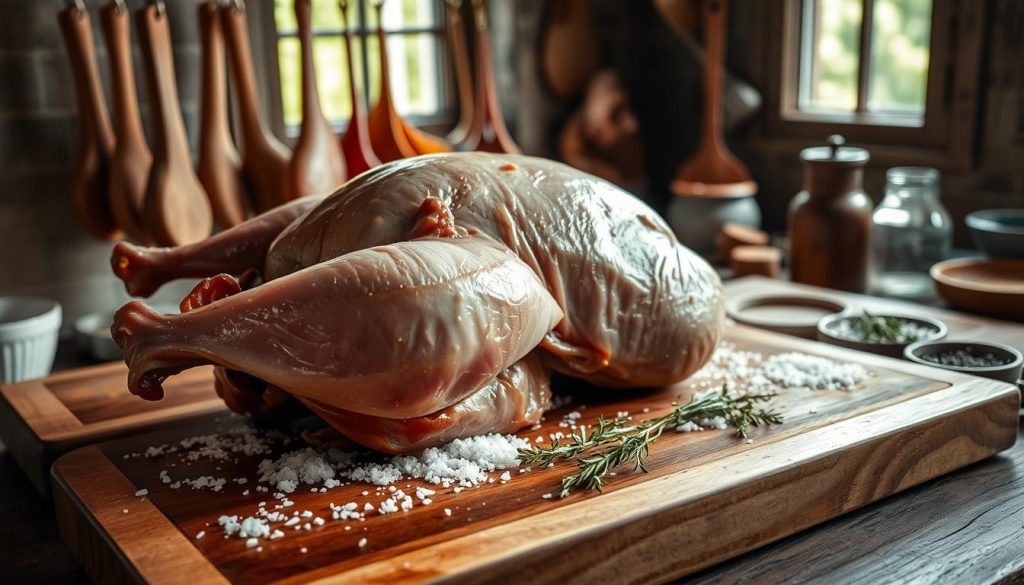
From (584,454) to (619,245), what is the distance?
0.79 ft

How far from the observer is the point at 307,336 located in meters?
0.81

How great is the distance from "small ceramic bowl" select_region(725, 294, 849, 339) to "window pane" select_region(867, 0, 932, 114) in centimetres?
77

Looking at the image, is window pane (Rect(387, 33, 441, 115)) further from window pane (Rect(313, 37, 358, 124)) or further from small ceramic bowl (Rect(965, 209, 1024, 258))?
small ceramic bowl (Rect(965, 209, 1024, 258))

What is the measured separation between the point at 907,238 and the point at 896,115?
52cm

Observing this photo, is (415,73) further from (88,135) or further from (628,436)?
(628,436)

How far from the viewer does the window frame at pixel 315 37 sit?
1976 mm

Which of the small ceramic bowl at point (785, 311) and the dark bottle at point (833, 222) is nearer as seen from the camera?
the small ceramic bowl at point (785, 311)

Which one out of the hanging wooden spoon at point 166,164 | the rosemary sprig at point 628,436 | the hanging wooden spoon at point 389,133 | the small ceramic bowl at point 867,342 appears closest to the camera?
the rosemary sprig at point 628,436

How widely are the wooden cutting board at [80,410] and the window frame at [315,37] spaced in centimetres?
87

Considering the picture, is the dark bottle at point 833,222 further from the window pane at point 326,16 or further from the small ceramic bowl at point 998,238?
the window pane at point 326,16

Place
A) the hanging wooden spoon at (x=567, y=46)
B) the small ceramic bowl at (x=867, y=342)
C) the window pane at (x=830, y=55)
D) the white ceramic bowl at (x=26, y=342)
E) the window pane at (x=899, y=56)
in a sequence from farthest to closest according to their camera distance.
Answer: the hanging wooden spoon at (x=567, y=46), the window pane at (x=830, y=55), the window pane at (x=899, y=56), the white ceramic bowl at (x=26, y=342), the small ceramic bowl at (x=867, y=342)

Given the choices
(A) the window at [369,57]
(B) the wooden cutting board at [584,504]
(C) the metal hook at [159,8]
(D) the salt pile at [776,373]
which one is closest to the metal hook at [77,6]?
(C) the metal hook at [159,8]

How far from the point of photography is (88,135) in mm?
1693

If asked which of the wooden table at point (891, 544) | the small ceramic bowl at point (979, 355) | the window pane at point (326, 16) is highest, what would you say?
the window pane at point (326, 16)
